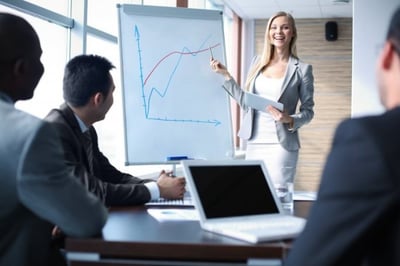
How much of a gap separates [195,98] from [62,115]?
39.5 inches

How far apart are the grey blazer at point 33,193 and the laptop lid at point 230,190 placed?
1.01 ft

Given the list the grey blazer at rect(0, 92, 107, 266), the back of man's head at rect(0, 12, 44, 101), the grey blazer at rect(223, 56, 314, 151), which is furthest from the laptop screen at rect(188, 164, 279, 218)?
the grey blazer at rect(223, 56, 314, 151)

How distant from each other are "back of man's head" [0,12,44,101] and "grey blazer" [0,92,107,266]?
0.15 feet

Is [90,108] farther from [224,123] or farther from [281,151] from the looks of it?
[281,151]

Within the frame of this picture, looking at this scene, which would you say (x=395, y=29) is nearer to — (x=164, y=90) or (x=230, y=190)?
(x=230, y=190)

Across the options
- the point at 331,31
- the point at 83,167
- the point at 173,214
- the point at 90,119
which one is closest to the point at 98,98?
the point at 90,119

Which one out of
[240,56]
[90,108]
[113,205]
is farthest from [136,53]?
[240,56]

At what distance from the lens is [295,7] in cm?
701

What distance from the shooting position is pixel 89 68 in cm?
→ 204

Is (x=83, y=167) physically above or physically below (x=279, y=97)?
below

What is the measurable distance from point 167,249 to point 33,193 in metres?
0.36

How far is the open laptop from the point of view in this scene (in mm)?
1550

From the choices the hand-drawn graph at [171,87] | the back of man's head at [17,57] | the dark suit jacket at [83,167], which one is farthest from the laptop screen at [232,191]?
the hand-drawn graph at [171,87]

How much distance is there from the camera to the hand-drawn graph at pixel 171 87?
269 centimetres
